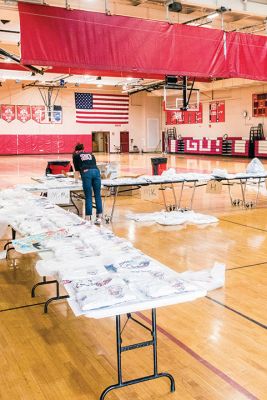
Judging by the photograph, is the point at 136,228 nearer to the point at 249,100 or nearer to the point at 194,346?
the point at 194,346

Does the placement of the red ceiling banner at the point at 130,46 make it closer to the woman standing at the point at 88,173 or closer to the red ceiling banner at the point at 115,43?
the red ceiling banner at the point at 115,43

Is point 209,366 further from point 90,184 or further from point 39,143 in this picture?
point 39,143

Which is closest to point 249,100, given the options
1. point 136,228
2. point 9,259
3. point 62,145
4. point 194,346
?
point 62,145

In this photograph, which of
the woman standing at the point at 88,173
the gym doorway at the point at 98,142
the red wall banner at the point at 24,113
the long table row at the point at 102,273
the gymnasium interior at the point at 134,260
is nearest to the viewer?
the long table row at the point at 102,273

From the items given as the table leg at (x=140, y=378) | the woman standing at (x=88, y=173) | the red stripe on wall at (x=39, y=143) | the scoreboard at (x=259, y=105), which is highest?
the scoreboard at (x=259, y=105)

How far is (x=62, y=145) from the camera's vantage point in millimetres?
30562

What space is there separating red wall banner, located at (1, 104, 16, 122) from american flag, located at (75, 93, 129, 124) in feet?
14.1

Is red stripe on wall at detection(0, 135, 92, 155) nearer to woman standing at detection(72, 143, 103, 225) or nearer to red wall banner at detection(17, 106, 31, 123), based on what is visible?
red wall banner at detection(17, 106, 31, 123)

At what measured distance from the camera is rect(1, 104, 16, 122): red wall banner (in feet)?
94.6

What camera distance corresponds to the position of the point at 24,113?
29.5 m

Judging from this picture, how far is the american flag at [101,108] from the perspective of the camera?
31.0 metres

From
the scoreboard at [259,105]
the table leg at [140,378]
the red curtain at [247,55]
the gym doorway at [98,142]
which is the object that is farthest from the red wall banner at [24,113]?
the table leg at [140,378]

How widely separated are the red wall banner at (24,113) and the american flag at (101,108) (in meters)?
3.33

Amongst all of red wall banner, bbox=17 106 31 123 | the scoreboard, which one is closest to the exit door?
red wall banner, bbox=17 106 31 123
